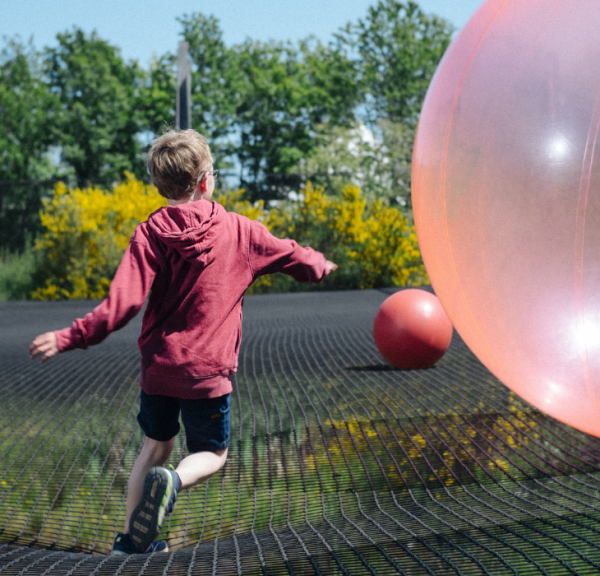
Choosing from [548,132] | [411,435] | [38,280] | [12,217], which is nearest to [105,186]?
[12,217]

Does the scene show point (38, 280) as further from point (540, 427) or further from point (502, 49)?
point (502, 49)

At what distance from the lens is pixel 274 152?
33.7 meters

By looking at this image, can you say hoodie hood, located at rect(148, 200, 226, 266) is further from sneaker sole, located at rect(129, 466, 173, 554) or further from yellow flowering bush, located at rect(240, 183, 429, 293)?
yellow flowering bush, located at rect(240, 183, 429, 293)

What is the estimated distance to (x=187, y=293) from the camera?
230 cm

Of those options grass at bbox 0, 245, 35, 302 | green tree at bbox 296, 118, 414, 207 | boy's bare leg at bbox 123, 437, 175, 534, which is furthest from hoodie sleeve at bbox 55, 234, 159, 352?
green tree at bbox 296, 118, 414, 207

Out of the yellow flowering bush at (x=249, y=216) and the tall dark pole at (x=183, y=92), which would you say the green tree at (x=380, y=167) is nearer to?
the yellow flowering bush at (x=249, y=216)

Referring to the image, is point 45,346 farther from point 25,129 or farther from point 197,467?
point 25,129

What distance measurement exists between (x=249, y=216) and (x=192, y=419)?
36.0 ft

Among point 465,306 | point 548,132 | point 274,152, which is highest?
point 274,152

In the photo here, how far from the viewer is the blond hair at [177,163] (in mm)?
2322

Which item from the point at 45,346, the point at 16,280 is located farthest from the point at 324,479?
the point at 16,280

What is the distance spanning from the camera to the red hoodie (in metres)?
2.23

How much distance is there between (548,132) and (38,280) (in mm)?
12455

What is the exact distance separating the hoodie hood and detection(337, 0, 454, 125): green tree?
1289 inches
